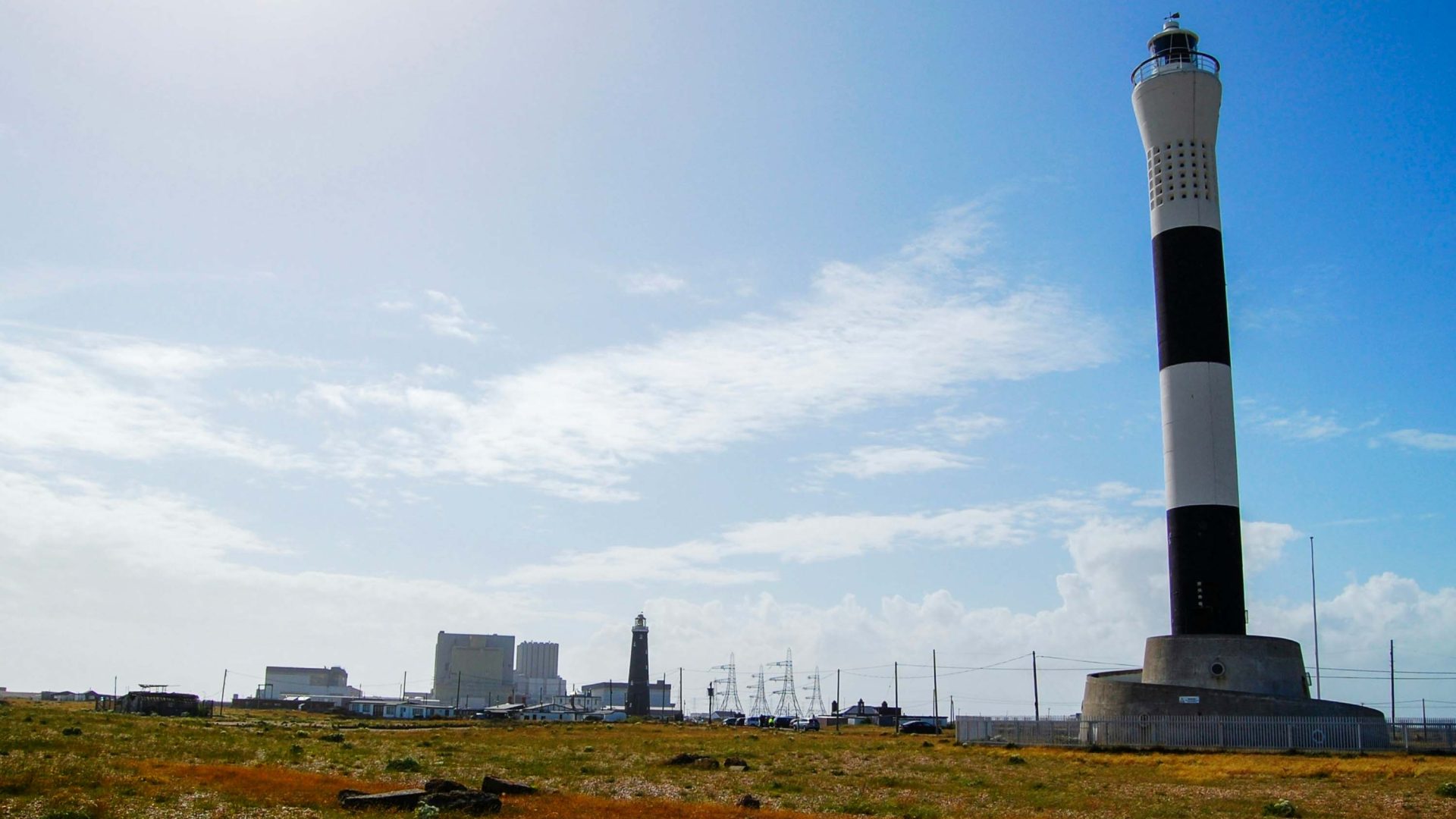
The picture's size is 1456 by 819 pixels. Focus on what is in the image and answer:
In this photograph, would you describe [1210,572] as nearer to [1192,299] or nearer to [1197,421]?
[1197,421]

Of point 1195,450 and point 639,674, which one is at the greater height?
point 1195,450

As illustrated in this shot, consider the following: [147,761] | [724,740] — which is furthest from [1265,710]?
[147,761]

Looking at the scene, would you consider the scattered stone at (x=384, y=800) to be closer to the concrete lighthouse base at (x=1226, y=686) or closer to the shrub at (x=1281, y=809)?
the shrub at (x=1281, y=809)

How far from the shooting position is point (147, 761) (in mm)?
37406

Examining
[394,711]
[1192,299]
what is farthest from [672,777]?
[394,711]

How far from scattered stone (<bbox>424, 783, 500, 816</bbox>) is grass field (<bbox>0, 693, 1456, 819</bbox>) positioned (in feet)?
1.93

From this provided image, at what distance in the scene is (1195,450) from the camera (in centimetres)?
5978

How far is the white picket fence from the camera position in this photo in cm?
5316

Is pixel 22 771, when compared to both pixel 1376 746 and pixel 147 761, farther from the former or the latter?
pixel 1376 746

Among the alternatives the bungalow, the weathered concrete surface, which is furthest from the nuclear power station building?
the bungalow

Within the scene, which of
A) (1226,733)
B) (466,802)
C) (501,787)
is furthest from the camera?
(1226,733)

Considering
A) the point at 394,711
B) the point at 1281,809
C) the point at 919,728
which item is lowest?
the point at 394,711

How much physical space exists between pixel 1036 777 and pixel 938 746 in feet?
76.1

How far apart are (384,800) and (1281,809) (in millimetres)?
23007
